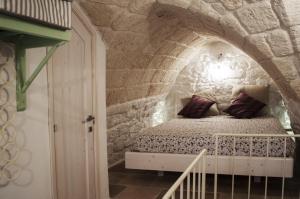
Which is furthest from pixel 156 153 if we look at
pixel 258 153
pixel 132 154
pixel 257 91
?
pixel 257 91

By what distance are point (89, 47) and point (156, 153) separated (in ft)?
4.83

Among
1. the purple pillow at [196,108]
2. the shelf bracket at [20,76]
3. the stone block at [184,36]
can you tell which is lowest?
the purple pillow at [196,108]

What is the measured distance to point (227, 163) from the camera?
9.83 ft

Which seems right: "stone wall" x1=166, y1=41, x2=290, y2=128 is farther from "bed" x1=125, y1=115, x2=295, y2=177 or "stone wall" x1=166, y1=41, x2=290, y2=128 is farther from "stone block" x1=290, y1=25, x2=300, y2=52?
"stone block" x1=290, y1=25, x2=300, y2=52

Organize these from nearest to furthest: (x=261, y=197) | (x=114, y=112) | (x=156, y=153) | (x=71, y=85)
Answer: (x=71, y=85) → (x=261, y=197) → (x=156, y=153) → (x=114, y=112)

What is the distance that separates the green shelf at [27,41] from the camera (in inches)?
52.8

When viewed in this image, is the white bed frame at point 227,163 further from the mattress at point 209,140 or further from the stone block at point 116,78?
the stone block at point 116,78

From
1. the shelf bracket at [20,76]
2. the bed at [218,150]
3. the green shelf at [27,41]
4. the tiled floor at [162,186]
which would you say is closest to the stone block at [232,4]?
the bed at [218,150]

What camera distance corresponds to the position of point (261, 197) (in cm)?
285

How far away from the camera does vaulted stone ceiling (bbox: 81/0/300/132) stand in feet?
7.29

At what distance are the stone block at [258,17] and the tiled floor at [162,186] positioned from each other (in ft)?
5.59

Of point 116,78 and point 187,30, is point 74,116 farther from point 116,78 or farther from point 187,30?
point 187,30

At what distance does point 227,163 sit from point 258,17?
155cm

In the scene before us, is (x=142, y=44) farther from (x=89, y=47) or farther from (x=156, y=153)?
(x=156, y=153)
